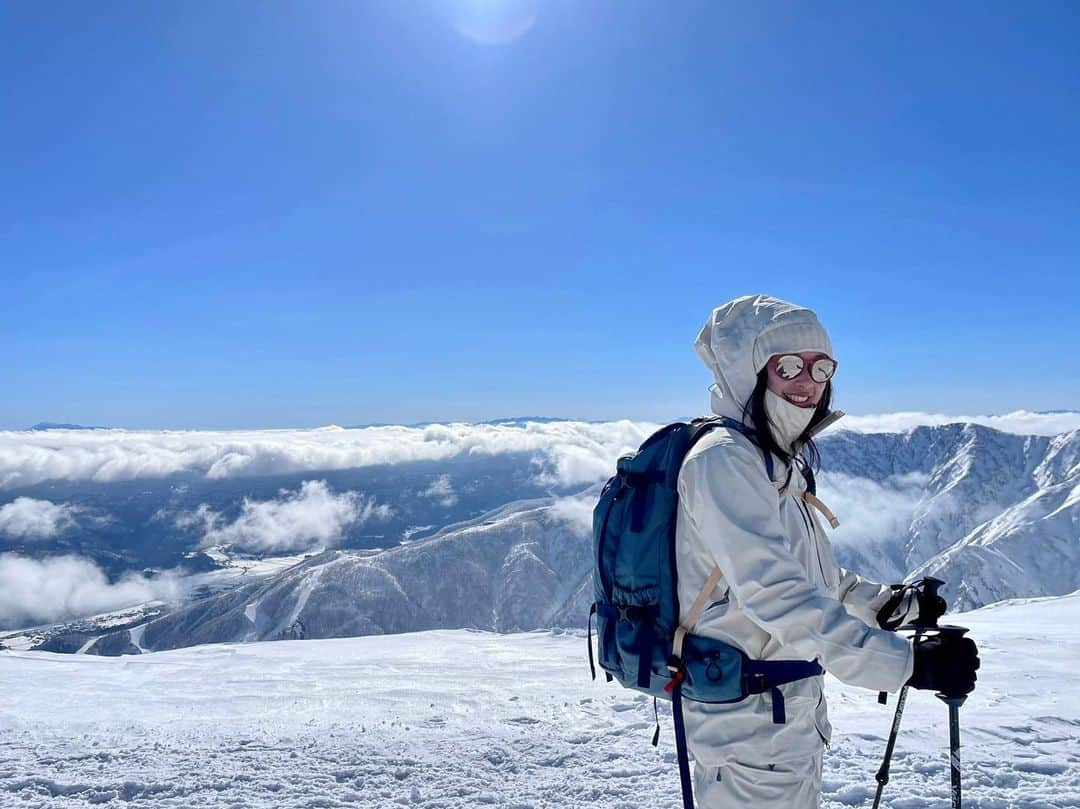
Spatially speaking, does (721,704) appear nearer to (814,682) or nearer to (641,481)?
(814,682)

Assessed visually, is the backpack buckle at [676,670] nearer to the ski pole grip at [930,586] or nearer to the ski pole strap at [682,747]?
the ski pole strap at [682,747]

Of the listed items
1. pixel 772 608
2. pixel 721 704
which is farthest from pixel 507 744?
pixel 772 608

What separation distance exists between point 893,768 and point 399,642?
15.9 m

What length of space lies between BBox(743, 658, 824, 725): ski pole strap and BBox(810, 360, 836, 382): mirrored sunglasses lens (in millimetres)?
1522

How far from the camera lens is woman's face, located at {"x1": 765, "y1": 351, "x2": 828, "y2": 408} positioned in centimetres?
381

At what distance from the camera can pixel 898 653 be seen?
10.7 ft

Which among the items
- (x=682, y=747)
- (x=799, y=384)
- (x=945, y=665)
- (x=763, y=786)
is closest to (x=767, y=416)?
(x=799, y=384)

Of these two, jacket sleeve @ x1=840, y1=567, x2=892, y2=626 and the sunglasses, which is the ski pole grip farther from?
the sunglasses

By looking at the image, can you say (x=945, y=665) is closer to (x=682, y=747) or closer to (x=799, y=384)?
(x=682, y=747)

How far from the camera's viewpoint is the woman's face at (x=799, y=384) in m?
3.81

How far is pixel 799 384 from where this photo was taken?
3822 millimetres

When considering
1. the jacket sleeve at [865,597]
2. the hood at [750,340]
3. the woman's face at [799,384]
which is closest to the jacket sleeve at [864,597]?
the jacket sleeve at [865,597]

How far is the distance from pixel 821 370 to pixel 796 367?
17 centimetres

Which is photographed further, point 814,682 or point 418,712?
point 418,712
